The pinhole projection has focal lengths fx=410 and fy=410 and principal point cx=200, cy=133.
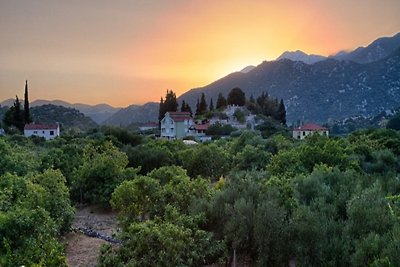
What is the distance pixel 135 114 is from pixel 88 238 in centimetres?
11912

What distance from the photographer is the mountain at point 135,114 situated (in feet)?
412

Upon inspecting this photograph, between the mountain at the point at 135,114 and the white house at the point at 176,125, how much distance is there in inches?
2596

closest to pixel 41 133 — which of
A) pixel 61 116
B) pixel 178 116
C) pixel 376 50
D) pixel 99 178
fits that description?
pixel 178 116

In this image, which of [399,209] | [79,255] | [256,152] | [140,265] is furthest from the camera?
[256,152]

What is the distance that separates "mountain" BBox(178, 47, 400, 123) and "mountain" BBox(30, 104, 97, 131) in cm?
3974

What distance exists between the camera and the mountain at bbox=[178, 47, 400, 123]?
331 ft

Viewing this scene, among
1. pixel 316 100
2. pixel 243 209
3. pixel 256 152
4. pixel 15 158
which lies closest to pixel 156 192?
pixel 243 209

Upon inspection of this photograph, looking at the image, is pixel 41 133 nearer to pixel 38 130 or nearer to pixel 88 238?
pixel 38 130

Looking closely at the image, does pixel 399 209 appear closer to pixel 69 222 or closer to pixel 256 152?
pixel 69 222

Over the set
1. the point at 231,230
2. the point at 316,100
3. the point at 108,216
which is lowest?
the point at 108,216

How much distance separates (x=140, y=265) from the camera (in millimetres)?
8430

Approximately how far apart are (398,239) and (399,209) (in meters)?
2.19

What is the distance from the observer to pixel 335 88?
105062mm

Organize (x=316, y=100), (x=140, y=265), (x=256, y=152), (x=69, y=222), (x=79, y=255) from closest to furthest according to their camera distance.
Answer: (x=140, y=265) → (x=79, y=255) → (x=69, y=222) → (x=256, y=152) → (x=316, y=100)
